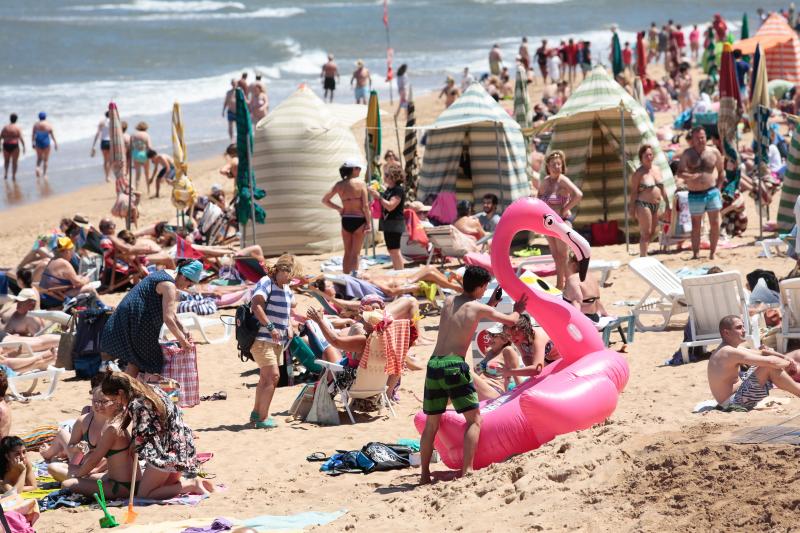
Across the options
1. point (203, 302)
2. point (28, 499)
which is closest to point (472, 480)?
point (28, 499)

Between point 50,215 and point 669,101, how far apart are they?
546 inches

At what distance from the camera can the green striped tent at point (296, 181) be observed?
47.1ft

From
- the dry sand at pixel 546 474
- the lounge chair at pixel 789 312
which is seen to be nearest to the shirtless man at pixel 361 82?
the dry sand at pixel 546 474

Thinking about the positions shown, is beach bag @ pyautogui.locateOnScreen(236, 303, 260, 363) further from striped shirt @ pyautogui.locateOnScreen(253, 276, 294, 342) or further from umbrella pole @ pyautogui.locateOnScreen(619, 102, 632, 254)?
umbrella pole @ pyautogui.locateOnScreen(619, 102, 632, 254)

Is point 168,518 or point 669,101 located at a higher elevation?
point 669,101

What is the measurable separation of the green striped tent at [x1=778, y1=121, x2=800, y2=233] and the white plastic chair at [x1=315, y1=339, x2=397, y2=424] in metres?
6.56

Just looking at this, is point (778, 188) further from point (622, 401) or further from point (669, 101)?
point (669, 101)

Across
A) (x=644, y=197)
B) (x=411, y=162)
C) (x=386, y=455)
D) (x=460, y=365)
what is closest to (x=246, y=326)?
(x=386, y=455)

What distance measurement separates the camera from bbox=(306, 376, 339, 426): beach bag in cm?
820

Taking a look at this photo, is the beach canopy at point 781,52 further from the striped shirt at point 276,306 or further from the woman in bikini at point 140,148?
the striped shirt at point 276,306

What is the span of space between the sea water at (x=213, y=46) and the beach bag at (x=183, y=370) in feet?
41.9

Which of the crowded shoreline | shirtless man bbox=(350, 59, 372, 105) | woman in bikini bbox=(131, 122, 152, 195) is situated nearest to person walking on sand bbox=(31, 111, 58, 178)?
woman in bikini bbox=(131, 122, 152, 195)

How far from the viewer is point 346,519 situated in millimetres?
5965

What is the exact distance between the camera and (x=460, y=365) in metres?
6.23
